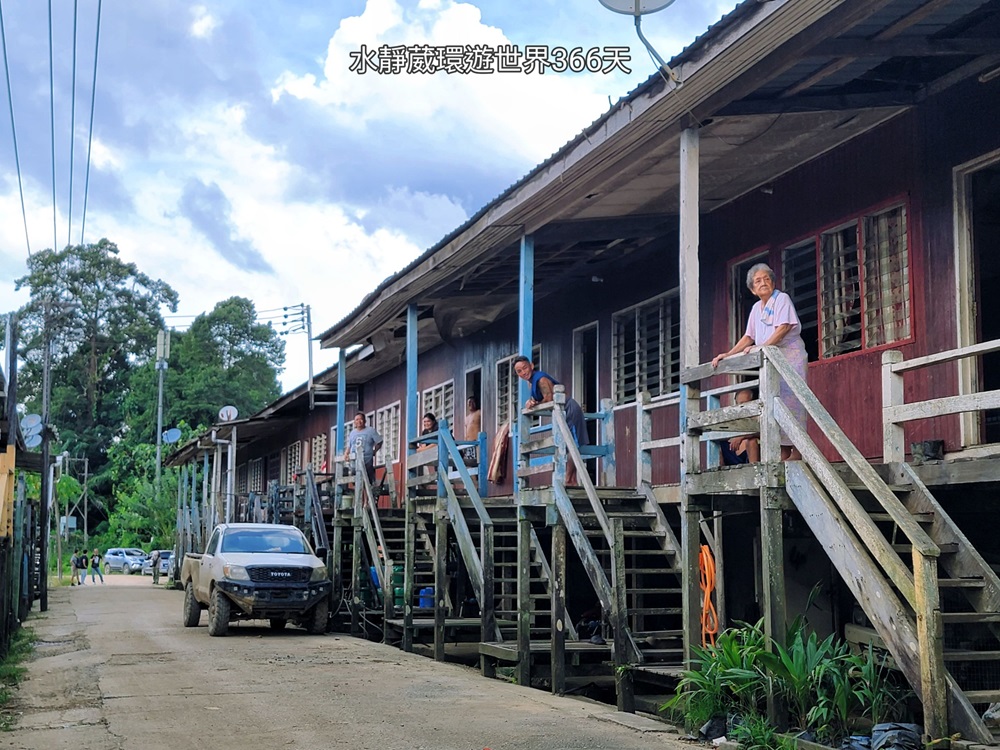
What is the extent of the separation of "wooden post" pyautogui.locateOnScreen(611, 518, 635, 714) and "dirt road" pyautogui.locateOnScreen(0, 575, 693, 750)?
0.67 feet

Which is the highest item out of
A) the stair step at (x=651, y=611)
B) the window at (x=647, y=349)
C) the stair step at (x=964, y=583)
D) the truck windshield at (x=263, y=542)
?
the window at (x=647, y=349)

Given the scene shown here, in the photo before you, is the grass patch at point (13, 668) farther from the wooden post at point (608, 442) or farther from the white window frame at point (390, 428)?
the white window frame at point (390, 428)

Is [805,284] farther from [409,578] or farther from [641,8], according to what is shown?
[409,578]

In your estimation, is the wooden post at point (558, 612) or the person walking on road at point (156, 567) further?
the person walking on road at point (156, 567)

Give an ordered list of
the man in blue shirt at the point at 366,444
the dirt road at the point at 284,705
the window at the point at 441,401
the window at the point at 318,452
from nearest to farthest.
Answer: the dirt road at the point at 284,705 < the man in blue shirt at the point at 366,444 < the window at the point at 441,401 < the window at the point at 318,452

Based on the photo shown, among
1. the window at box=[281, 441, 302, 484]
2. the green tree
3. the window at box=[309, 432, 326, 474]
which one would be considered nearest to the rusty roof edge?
the window at box=[309, 432, 326, 474]

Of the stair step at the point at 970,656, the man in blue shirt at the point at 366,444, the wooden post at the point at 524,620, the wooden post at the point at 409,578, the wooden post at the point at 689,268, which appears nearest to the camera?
the stair step at the point at 970,656

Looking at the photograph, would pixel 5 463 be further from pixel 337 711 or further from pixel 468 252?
pixel 337 711

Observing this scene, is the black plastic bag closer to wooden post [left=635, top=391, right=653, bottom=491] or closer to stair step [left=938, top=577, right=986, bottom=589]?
stair step [left=938, top=577, right=986, bottom=589]

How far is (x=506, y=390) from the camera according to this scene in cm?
1933

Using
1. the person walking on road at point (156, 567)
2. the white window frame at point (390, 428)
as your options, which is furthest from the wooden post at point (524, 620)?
the person walking on road at point (156, 567)

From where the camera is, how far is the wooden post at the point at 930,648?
258 inches

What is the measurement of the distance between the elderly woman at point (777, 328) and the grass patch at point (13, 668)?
6.33 metres

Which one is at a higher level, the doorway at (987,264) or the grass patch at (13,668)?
the doorway at (987,264)
